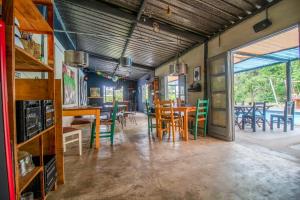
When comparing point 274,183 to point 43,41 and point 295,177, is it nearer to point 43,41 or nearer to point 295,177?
point 295,177

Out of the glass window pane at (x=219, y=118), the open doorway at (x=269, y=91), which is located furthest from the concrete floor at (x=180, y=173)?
the open doorway at (x=269, y=91)

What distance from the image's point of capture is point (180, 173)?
219cm

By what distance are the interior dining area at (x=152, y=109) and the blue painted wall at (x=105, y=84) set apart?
21.7ft

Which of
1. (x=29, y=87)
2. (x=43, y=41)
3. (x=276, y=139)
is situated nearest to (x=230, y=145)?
(x=276, y=139)

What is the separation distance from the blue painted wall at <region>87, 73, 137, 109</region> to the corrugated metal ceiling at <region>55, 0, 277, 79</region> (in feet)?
22.0

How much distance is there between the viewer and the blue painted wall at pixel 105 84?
1273 cm

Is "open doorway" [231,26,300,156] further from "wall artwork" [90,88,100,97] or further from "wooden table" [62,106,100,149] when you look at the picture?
"wall artwork" [90,88,100,97]

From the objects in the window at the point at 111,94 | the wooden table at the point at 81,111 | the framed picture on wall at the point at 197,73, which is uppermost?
the framed picture on wall at the point at 197,73

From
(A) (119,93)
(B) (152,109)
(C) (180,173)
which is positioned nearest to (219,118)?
(B) (152,109)

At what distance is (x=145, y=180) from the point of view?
6.63 feet

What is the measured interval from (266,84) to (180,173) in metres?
9.71

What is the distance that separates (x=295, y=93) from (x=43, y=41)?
10.1 metres

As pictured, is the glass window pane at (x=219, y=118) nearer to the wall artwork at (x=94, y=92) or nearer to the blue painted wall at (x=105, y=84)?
the blue painted wall at (x=105, y=84)

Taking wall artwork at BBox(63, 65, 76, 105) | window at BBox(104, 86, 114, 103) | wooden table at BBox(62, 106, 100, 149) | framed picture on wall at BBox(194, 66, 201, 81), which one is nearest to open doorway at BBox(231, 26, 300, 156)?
framed picture on wall at BBox(194, 66, 201, 81)
